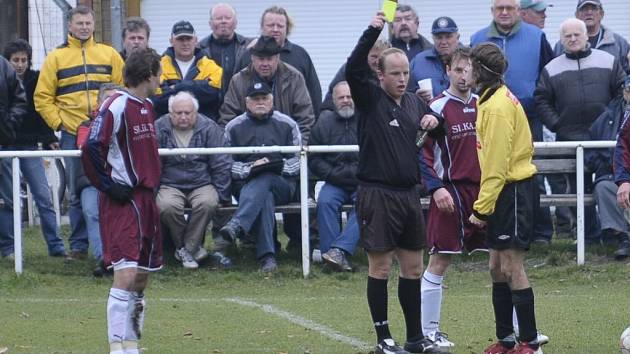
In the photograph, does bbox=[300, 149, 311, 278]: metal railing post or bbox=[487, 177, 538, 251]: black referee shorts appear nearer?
bbox=[487, 177, 538, 251]: black referee shorts

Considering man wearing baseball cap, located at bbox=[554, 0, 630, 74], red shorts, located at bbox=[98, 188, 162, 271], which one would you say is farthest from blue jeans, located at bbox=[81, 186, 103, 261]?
man wearing baseball cap, located at bbox=[554, 0, 630, 74]

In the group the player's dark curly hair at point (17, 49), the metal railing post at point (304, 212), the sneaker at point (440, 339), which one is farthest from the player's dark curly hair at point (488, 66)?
the player's dark curly hair at point (17, 49)

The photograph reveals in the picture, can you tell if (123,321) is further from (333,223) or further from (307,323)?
(333,223)

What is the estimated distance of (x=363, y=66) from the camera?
873 centimetres

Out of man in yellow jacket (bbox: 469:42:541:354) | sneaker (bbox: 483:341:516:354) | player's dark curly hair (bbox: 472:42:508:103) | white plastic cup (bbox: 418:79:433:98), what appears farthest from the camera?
white plastic cup (bbox: 418:79:433:98)

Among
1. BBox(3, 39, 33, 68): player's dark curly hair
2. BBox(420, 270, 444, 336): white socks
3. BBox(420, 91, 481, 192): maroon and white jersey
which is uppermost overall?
BBox(3, 39, 33, 68): player's dark curly hair

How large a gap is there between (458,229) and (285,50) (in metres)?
5.94

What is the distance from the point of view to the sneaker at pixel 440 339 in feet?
30.0

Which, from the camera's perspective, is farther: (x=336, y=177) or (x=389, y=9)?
(x=336, y=177)

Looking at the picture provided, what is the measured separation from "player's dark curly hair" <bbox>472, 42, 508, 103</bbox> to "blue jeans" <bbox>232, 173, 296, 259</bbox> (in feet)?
16.5

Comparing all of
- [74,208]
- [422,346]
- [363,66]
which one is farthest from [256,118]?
[422,346]

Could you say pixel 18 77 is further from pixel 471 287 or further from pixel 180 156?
pixel 471 287

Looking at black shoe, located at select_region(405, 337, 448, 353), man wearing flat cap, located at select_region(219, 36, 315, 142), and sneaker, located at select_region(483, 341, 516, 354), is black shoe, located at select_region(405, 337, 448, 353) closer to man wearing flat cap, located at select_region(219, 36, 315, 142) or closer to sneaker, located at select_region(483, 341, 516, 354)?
sneaker, located at select_region(483, 341, 516, 354)

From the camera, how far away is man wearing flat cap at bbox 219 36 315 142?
46.1 ft
